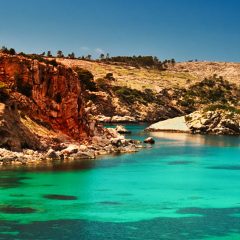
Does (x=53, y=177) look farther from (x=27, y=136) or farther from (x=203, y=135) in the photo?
(x=203, y=135)

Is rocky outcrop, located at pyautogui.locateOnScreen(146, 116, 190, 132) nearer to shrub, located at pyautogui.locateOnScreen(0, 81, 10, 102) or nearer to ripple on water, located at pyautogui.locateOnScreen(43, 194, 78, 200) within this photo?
shrub, located at pyautogui.locateOnScreen(0, 81, 10, 102)

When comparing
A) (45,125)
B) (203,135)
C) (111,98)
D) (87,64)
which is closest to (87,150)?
(45,125)

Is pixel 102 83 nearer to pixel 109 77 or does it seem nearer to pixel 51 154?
pixel 109 77

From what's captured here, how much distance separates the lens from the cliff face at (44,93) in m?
56.0

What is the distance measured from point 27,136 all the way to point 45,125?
21.0ft

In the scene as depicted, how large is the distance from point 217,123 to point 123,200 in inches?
2602

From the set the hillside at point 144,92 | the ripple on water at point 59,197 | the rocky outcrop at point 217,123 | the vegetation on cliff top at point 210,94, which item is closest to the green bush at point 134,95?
the hillside at point 144,92

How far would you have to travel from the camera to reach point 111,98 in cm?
13525

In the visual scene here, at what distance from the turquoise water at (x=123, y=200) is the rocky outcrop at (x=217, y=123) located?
41.6m

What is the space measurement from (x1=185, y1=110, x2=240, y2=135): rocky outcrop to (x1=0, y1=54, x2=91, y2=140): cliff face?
41.2 meters

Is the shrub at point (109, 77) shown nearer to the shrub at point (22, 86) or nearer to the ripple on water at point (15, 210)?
the shrub at point (22, 86)

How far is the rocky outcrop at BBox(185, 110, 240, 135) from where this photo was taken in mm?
94500

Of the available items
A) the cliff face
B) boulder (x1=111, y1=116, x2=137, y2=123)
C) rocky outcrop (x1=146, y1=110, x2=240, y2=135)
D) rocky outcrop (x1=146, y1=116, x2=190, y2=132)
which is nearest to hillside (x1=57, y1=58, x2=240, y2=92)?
boulder (x1=111, y1=116, x2=137, y2=123)

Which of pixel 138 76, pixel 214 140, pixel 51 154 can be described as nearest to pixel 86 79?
pixel 138 76
